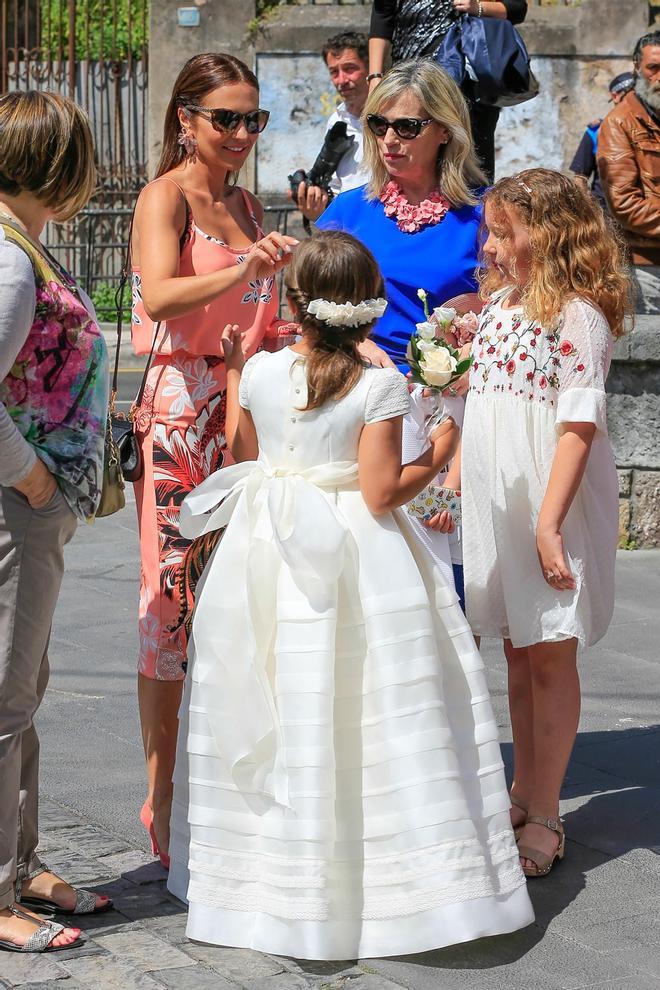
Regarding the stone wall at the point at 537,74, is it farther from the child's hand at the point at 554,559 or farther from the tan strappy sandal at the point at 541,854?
the tan strappy sandal at the point at 541,854

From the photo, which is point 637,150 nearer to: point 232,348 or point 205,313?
point 205,313

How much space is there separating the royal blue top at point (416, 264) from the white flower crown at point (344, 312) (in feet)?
2.41

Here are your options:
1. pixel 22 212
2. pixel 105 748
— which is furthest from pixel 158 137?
pixel 22 212

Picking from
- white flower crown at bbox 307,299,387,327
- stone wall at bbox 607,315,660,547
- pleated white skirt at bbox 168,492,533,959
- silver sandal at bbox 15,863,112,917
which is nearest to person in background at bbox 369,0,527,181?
stone wall at bbox 607,315,660,547

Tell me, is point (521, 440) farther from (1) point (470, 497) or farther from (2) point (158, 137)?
(2) point (158, 137)

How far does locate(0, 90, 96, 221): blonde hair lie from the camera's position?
296 centimetres

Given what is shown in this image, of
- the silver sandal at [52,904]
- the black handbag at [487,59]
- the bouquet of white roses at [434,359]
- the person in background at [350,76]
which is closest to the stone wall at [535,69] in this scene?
the person in background at [350,76]

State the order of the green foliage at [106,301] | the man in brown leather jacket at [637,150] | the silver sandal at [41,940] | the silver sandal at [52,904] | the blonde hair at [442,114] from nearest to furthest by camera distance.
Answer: the silver sandal at [41,940] → the silver sandal at [52,904] → the blonde hair at [442,114] → the man in brown leather jacket at [637,150] → the green foliage at [106,301]

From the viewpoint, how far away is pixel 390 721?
307 centimetres

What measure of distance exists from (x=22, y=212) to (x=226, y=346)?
2.13 feet

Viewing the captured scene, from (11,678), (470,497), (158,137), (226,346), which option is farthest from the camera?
(158,137)

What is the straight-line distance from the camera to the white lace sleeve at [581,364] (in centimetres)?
349

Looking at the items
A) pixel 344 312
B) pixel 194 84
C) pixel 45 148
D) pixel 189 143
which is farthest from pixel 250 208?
pixel 45 148

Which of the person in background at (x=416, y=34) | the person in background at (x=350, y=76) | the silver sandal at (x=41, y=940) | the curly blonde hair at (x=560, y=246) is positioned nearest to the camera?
the silver sandal at (x=41, y=940)
